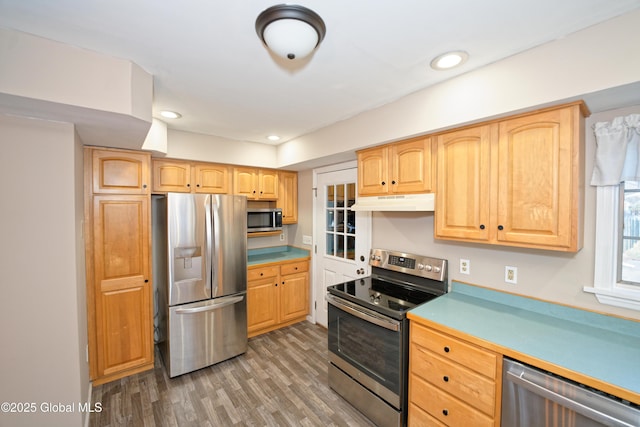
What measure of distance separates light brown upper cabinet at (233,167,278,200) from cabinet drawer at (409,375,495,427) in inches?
104

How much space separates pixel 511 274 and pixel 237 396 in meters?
2.38

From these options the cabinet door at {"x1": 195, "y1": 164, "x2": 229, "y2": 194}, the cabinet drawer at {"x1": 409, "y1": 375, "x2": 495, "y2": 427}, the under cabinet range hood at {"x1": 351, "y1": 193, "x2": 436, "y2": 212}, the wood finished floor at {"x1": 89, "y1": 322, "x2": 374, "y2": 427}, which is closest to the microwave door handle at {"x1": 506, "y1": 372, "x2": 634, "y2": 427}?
the cabinet drawer at {"x1": 409, "y1": 375, "x2": 495, "y2": 427}

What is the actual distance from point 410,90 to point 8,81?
227 centimetres

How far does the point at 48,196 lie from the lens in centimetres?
166

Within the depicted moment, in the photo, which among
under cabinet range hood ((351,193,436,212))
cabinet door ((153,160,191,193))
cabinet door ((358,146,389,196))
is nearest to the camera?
under cabinet range hood ((351,193,436,212))

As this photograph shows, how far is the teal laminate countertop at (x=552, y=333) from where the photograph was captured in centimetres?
115

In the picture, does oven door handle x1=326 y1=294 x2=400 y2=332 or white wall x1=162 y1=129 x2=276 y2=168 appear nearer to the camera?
oven door handle x1=326 y1=294 x2=400 y2=332

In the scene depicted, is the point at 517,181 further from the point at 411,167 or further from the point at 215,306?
the point at 215,306

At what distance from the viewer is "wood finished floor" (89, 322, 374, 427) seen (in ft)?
6.61

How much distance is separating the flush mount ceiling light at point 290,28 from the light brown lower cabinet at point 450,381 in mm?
1741

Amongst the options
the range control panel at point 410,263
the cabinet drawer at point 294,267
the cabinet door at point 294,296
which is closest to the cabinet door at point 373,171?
the range control panel at point 410,263

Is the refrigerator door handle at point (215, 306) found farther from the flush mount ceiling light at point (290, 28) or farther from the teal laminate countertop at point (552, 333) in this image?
the flush mount ceiling light at point (290, 28)

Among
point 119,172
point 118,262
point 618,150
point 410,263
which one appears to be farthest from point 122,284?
point 618,150

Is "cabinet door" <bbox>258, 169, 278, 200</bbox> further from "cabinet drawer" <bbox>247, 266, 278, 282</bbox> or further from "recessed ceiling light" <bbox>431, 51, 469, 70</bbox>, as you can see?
"recessed ceiling light" <bbox>431, 51, 469, 70</bbox>
